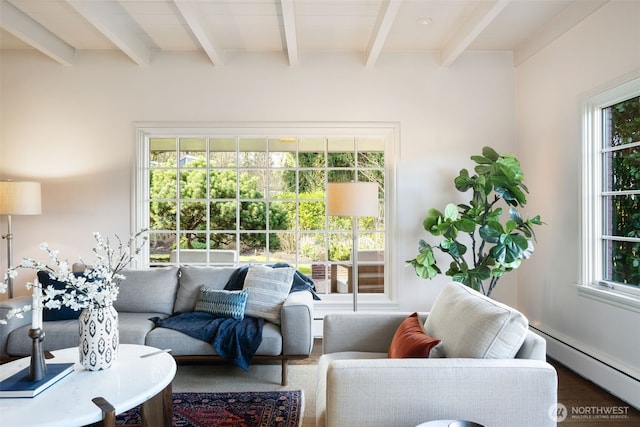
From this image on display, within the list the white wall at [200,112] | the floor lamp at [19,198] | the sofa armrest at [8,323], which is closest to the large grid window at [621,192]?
the white wall at [200,112]

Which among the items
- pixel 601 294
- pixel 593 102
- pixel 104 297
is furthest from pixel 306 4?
pixel 601 294

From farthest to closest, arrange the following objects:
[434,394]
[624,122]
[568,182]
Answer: [568,182]
[624,122]
[434,394]

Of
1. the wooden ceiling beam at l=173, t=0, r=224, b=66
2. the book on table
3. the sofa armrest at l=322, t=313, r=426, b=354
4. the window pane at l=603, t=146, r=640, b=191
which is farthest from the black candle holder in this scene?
the window pane at l=603, t=146, r=640, b=191

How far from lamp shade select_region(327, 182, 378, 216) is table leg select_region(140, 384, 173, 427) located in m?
1.76

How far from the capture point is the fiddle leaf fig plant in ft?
11.0

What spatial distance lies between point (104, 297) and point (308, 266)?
2.44 m

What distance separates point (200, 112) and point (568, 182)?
3.35 m

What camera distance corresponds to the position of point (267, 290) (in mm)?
3201

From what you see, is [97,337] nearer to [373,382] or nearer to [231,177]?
[373,382]

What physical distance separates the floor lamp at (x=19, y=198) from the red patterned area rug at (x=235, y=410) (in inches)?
85.2

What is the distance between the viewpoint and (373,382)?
1507 mm

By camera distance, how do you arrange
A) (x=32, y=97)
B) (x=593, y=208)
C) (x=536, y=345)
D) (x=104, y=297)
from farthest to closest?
(x=32, y=97) → (x=593, y=208) → (x=104, y=297) → (x=536, y=345)

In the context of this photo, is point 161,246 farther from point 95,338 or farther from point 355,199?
point 95,338

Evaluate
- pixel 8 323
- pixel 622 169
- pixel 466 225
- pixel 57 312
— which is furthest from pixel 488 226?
pixel 8 323
